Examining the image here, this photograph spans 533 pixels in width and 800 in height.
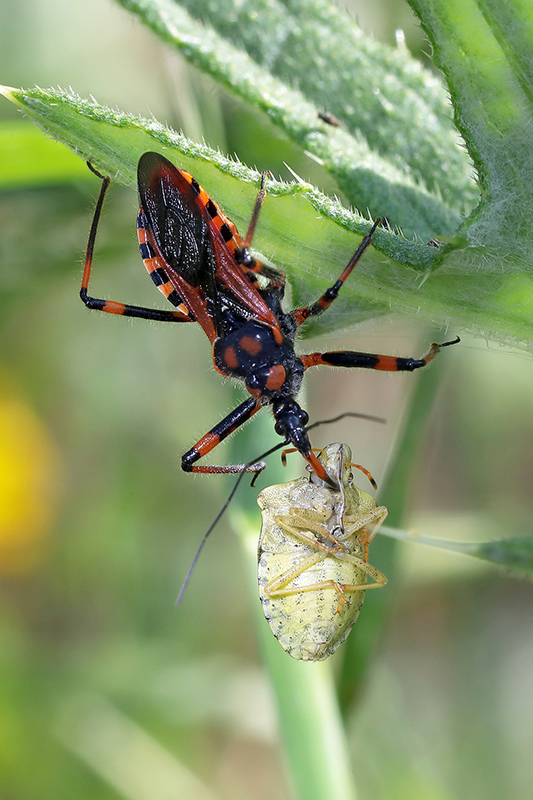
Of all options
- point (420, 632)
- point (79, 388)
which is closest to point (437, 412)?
point (420, 632)

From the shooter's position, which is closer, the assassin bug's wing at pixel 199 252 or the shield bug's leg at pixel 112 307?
the assassin bug's wing at pixel 199 252

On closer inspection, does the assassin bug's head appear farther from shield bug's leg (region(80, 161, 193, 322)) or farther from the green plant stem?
shield bug's leg (region(80, 161, 193, 322))

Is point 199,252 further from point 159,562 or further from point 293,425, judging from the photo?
point 159,562

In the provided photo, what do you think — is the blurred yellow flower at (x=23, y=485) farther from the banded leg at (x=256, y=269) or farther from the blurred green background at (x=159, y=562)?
the banded leg at (x=256, y=269)

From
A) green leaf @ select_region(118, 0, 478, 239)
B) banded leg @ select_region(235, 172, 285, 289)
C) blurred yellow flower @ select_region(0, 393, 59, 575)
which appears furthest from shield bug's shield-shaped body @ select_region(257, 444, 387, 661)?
blurred yellow flower @ select_region(0, 393, 59, 575)

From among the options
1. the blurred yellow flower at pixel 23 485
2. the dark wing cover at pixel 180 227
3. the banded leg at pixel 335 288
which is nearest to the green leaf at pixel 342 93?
the banded leg at pixel 335 288

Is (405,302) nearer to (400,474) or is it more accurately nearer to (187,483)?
(400,474)

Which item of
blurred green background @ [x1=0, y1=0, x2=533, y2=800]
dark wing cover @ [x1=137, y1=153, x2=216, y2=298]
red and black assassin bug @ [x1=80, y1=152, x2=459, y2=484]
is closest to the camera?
dark wing cover @ [x1=137, y1=153, x2=216, y2=298]
